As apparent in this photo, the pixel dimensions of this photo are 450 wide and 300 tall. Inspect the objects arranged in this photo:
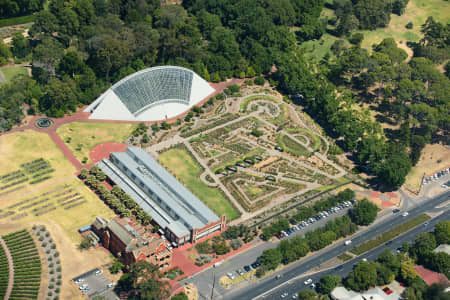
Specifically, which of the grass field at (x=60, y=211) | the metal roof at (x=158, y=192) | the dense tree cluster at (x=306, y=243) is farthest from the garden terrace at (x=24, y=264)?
the dense tree cluster at (x=306, y=243)

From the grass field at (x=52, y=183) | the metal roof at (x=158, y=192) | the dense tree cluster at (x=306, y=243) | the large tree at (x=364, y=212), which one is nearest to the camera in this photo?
the dense tree cluster at (x=306, y=243)

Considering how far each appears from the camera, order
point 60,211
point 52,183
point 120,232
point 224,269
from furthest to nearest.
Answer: point 52,183 → point 60,211 → point 224,269 → point 120,232

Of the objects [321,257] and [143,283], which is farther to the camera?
[321,257]

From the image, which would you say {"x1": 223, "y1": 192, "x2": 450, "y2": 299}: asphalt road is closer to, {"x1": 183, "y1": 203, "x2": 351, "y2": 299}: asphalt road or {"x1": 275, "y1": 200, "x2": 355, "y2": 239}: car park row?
{"x1": 183, "y1": 203, "x2": 351, "y2": 299}: asphalt road

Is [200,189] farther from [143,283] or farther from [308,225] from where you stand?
[143,283]

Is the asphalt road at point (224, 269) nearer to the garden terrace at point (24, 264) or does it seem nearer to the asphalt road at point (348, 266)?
the asphalt road at point (348, 266)

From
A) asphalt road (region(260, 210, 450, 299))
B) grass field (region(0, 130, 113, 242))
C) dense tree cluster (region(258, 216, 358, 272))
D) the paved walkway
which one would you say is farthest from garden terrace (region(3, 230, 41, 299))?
dense tree cluster (region(258, 216, 358, 272))

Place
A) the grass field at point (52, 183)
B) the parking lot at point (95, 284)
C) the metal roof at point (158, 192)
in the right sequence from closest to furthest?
the parking lot at point (95, 284)
the grass field at point (52, 183)
the metal roof at point (158, 192)

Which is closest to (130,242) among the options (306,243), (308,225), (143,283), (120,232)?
(120,232)
